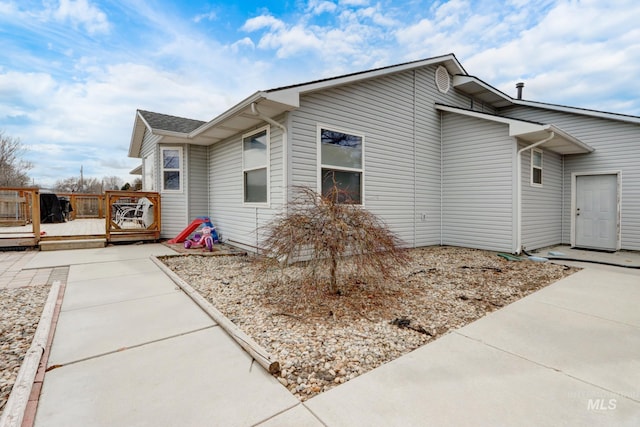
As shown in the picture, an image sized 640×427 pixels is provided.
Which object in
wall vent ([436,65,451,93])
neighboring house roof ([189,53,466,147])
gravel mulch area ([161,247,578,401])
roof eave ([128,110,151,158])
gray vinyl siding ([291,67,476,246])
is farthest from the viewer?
roof eave ([128,110,151,158])

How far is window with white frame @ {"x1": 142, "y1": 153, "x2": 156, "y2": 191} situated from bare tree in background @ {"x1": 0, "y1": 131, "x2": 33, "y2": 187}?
13991 mm

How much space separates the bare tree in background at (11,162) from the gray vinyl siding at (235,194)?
18205mm

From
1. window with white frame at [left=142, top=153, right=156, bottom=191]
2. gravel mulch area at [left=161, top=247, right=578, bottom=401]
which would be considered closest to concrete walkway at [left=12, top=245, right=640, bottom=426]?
gravel mulch area at [left=161, top=247, right=578, bottom=401]

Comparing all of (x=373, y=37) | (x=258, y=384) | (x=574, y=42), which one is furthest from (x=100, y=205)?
(x=574, y=42)

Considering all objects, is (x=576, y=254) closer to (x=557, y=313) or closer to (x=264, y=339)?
(x=557, y=313)

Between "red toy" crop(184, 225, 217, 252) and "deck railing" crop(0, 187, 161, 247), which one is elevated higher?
"deck railing" crop(0, 187, 161, 247)

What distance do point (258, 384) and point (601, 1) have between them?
32.2ft

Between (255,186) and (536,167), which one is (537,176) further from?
(255,186)

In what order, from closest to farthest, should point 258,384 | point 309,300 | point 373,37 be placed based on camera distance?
point 258,384, point 309,300, point 373,37

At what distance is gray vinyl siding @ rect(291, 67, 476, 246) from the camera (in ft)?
18.4

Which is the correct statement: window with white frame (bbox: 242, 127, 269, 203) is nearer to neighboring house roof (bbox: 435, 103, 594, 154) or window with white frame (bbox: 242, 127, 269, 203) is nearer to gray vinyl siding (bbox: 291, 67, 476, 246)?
gray vinyl siding (bbox: 291, 67, 476, 246)

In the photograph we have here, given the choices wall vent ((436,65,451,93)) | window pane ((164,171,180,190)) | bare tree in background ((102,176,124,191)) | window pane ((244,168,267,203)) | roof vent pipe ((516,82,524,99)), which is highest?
roof vent pipe ((516,82,524,99))

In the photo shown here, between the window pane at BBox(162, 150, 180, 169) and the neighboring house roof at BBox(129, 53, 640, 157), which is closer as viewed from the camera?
the neighboring house roof at BBox(129, 53, 640, 157)

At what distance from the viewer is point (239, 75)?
1140 cm
